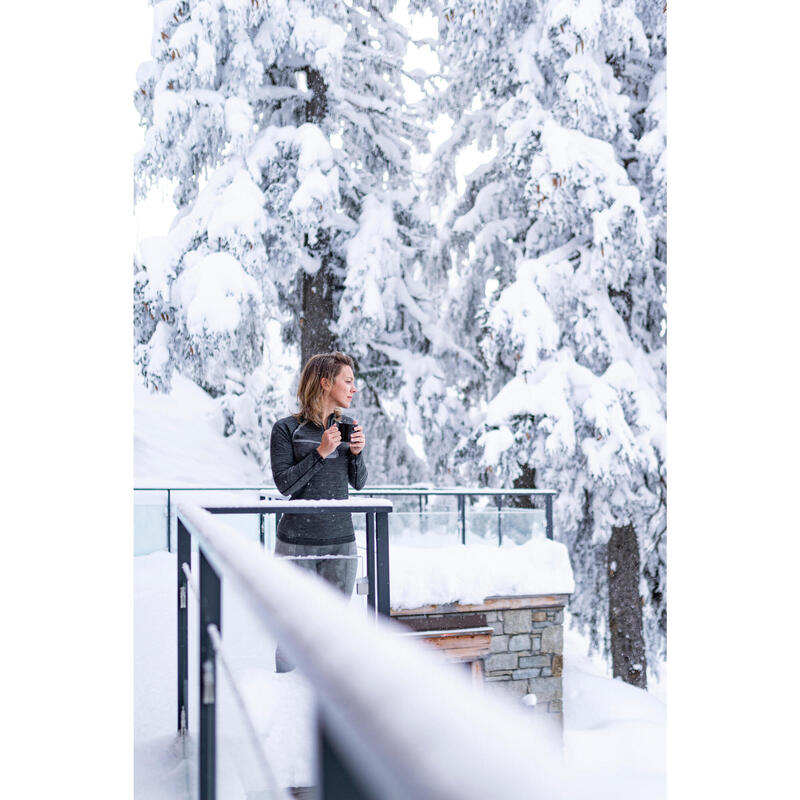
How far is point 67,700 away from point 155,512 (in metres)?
5.21

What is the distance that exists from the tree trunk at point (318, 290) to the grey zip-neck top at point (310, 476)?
589 cm

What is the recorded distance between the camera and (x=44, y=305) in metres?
4.81

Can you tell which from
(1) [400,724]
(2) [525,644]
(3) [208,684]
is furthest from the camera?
(2) [525,644]

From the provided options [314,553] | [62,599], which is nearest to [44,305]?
[62,599]

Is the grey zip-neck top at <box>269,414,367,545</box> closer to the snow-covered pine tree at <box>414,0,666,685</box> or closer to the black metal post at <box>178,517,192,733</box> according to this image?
the black metal post at <box>178,517,192,733</box>

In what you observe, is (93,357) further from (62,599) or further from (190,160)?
(190,160)

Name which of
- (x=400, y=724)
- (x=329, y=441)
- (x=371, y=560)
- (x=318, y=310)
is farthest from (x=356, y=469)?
(x=318, y=310)

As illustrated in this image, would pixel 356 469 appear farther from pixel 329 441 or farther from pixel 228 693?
pixel 228 693

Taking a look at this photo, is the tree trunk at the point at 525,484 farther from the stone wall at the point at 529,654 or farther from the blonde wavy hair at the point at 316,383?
the blonde wavy hair at the point at 316,383

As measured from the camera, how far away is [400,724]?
328mm

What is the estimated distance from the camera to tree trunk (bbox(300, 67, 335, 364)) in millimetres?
9289

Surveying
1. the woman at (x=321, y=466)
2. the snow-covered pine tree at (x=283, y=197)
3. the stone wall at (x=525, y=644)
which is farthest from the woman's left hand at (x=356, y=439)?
the snow-covered pine tree at (x=283, y=197)

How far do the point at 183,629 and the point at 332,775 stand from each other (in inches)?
111

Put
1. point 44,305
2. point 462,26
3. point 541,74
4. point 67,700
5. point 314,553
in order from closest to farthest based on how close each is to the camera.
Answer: point 314,553 < point 67,700 < point 44,305 < point 541,74 < point 462,26
